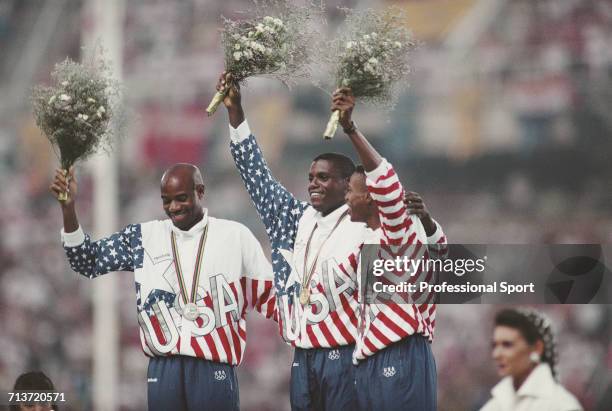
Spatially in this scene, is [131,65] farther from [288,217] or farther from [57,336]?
[288,217]

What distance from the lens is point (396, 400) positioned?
18.9 ft

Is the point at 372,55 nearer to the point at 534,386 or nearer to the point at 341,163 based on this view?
the point at 341,163

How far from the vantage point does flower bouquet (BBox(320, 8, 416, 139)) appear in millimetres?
5902

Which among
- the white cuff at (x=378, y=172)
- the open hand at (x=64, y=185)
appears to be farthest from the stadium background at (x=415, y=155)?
the white cuff at (x=378, y=172)

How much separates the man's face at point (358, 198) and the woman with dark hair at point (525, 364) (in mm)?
1329

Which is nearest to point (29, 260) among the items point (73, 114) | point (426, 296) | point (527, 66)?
point (527, 66)

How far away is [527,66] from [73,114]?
8161 mm

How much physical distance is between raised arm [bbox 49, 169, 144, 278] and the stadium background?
5733 millimetres

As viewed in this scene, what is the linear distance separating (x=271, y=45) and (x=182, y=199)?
3.00 feet

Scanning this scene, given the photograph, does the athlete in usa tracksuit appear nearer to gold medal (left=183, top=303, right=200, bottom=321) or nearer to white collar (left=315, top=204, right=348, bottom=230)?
gold medal (left=183, top=303, right=200, bottom=321)

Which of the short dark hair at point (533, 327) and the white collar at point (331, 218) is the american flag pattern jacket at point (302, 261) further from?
the short dark hair at point (533, 327)

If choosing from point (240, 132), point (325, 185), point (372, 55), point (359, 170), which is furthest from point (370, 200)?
point (240, 132)

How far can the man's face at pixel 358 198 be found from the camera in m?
5.82

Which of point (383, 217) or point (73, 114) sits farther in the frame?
point (73, 114)
